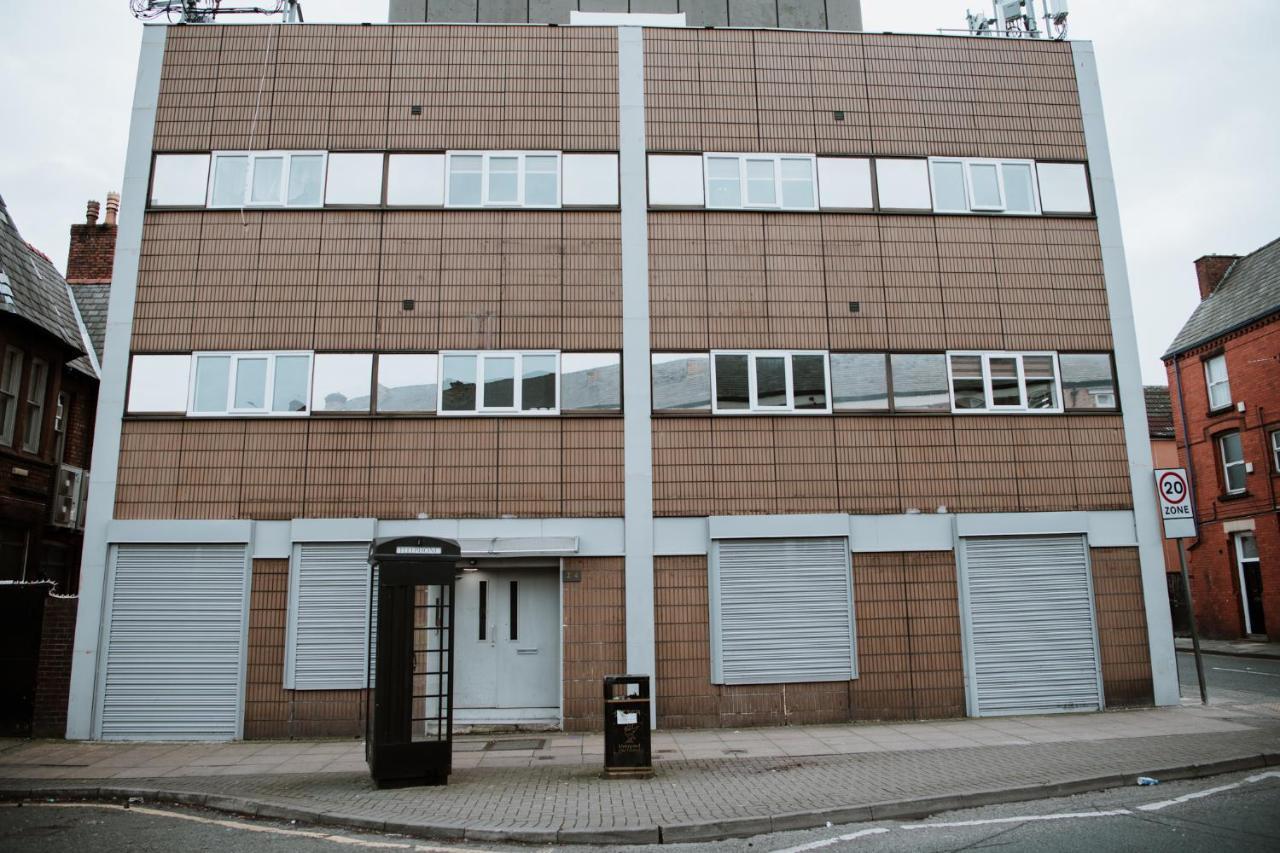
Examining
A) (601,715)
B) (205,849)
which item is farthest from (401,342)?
(205,849)

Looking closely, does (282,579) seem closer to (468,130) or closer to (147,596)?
(147,596)

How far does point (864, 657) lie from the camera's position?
12.5 meters

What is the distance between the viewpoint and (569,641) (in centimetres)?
1229

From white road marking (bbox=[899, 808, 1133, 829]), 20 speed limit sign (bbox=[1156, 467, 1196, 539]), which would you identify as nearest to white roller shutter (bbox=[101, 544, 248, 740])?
white road marking (bbox=[899, 808, 1133, 829])

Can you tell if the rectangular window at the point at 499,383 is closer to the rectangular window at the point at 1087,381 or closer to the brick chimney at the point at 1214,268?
the rectangular window at the point at 1087,381

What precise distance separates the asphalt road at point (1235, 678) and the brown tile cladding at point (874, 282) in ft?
20.1

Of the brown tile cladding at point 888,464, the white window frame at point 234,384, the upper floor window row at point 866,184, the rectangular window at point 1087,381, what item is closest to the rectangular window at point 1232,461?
the rectangular window at point 1087,381

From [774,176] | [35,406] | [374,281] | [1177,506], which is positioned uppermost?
[774,176]

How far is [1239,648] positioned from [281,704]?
2292 cm

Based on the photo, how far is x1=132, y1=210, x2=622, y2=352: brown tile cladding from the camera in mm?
13047

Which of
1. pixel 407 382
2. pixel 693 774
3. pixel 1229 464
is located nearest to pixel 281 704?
pixel 407 382

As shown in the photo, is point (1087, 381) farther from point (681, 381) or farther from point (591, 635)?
point (591, 635)

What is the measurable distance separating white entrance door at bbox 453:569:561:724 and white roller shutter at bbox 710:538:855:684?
97.9 inches

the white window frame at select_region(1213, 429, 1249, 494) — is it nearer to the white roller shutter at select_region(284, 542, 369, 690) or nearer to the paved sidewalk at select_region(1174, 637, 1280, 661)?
the paved sidewalk at select_region(1174, 637, 1280, 661)
